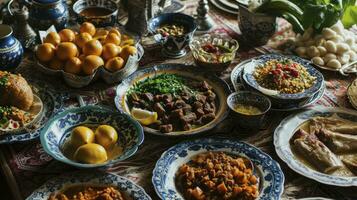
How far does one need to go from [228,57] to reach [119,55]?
47 cm

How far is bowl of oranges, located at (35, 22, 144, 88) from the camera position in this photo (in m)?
1.82

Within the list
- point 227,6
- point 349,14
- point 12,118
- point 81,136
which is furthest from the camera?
point 227,6

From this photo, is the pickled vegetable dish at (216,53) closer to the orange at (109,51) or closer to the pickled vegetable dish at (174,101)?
the pickled vegetable dish at (174,101)

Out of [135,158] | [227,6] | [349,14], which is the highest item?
[349,14]

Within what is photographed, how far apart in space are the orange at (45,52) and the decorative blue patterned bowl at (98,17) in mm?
317

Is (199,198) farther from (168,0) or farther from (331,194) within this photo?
(168,0)

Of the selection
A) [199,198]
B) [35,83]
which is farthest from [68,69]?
[199,198]

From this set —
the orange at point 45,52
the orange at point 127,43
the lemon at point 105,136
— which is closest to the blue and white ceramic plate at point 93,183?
the lemon at point 105,136

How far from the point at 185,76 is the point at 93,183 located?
0.72 metres

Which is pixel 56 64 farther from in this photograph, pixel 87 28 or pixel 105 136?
pixel 105 136

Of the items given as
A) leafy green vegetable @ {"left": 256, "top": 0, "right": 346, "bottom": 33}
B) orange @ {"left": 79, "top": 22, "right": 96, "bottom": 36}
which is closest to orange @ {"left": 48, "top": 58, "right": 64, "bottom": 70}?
orange @ {"left": 79, "top": 22, "right": 96, "bottom": 36}

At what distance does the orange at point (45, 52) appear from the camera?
1.84 m

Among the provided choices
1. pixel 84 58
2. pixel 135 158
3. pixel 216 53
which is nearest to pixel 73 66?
pixel 84 58

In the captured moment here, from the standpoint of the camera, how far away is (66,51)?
72.1 inches
